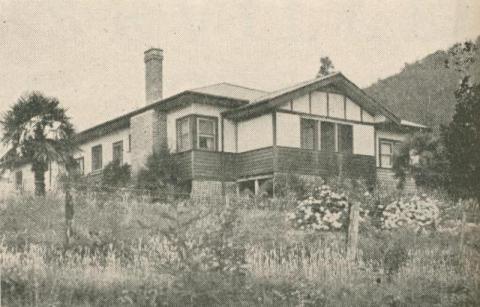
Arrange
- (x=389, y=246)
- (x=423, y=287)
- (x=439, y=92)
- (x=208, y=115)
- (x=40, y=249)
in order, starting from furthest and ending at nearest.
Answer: (x=439, y=92)
(x=208, y=115)
(x=389, y=246)
(x=40, y=249)
(x=423, y=287)

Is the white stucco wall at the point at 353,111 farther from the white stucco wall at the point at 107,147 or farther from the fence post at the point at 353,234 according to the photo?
the fence post at the point at 353,234

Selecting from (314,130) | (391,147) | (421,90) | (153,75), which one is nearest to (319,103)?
(314,130)

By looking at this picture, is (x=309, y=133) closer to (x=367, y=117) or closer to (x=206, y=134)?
(x=367, y=117)

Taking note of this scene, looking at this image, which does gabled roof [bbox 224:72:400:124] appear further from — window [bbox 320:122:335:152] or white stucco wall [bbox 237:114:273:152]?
window [bbox 320:122:335:152]

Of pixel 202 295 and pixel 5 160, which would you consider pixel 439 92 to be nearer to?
pixel 5 160

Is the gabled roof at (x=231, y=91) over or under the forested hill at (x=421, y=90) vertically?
under

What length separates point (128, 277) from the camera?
337 inches

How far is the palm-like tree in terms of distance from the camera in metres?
20.2

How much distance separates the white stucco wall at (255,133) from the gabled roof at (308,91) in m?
0.26

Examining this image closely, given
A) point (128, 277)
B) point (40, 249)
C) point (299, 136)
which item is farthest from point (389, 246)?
point (299, 136)

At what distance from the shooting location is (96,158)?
30422mm

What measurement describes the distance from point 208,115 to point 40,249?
13.8m

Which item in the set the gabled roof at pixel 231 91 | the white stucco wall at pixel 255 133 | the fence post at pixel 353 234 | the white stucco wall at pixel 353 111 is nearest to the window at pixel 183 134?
the gabled roof at pixel 231 91

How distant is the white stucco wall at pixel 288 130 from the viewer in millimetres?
22906
